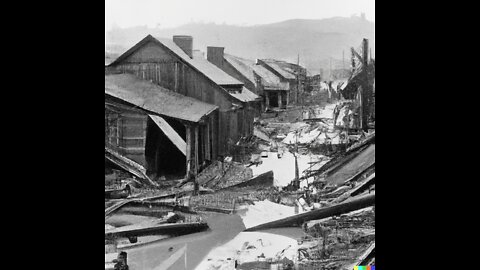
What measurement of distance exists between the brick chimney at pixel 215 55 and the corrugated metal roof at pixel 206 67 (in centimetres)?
2

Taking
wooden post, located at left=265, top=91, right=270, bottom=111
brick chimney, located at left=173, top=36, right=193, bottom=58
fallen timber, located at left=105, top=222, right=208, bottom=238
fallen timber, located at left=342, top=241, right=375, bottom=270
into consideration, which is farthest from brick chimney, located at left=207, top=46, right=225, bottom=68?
fallen timber, located at left=342, top=241, right=375, bottom=270

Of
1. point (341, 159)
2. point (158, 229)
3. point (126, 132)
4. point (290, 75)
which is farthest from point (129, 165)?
point (341, 159)

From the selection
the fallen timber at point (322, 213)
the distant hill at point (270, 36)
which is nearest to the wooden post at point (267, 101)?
Result: the distant hill at point (270, 36)

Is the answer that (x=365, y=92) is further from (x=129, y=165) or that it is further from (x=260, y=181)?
(x=129, y=165)

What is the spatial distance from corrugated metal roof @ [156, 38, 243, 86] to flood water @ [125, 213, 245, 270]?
0.84 meters

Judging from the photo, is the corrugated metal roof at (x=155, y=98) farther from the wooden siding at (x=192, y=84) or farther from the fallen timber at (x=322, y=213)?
the fallen timber at (x=322, y=213)

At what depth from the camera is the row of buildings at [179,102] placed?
13.4 feet

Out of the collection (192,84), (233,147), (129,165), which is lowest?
(129,165)

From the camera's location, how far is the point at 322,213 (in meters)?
4.01

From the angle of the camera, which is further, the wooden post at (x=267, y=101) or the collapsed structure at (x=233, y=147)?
the wooden post at (x=267, y=101)

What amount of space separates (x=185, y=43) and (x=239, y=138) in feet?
2.21

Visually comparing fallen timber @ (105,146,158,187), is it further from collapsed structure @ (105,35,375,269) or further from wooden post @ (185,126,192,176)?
wooden post @ (185,126,192,176)

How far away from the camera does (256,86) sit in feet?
13.6
